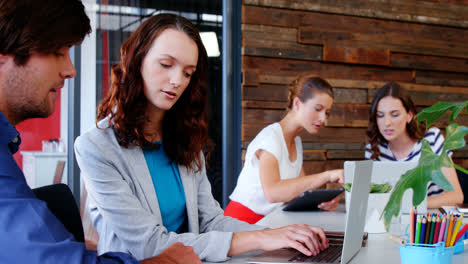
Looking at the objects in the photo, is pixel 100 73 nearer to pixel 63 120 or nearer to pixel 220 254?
pixel 63 120

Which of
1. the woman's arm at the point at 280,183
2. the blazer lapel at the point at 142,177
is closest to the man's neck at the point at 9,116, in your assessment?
the blazer lapel at the point at 142,177

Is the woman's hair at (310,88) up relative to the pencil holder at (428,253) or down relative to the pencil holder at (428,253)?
up

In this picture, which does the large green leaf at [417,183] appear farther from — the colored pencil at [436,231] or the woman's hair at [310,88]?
the woman's hair at [310,88]

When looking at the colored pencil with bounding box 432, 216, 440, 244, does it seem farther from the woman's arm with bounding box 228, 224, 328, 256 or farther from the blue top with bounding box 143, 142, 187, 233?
the blue top with bounding box 143, 142, 187, 233

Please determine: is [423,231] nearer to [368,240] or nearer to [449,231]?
[449,231]

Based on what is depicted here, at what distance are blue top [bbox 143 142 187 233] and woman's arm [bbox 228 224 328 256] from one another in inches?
13.0

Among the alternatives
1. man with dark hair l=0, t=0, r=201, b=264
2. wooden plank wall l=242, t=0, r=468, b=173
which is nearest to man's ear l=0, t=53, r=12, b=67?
man with dark hair l=0, t=0, r=201, b=264

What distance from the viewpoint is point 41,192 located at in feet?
4.17

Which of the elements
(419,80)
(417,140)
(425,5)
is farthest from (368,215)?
(425,5)

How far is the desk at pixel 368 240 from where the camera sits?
131 centimetres

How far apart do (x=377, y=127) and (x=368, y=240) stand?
170 cm

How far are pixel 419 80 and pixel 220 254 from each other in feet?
12.5

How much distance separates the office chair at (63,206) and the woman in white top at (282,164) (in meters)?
1.24

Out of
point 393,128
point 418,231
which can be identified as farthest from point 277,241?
point 393,128
